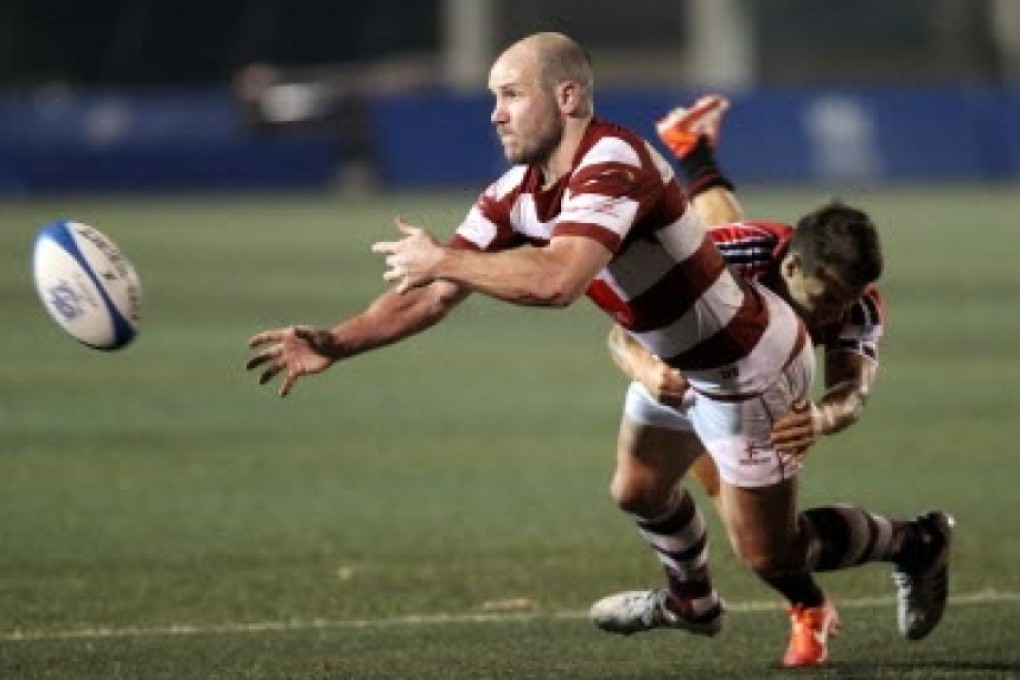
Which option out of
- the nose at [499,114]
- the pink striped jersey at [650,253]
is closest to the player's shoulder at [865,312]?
the pink striped jersey at [650,253]

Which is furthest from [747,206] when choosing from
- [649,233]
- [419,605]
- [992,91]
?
[649,233]

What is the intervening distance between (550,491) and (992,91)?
29.0 meters

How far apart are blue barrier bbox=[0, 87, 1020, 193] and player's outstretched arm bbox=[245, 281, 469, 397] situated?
3210 centimetres

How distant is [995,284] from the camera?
25969 mm

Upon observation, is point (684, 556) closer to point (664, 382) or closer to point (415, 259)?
point (664, 382)

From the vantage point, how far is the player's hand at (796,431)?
28.2 feet

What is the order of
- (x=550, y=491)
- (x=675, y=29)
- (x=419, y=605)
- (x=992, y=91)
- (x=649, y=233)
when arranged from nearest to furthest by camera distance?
1. (x=649, y=233)
2. (x=419, y=605)
3. (x=550, y=491)
4. (x=992, y=91)
5. (x=675, y=29)

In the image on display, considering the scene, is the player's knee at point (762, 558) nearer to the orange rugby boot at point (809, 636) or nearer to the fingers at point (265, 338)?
the orange rugby boot at point (809, 636)

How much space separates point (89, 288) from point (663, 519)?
7.10 feet

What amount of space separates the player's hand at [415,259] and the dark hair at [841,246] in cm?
159

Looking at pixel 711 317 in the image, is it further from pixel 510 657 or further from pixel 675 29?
pixel 675 29

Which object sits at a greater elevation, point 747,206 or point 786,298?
point 786,298

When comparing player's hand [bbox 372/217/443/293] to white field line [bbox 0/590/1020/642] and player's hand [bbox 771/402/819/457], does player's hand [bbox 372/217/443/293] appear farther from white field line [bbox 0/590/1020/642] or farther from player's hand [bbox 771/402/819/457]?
white field line [bbox 0/590/1020/642]

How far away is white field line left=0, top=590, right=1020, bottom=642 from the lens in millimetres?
9852
